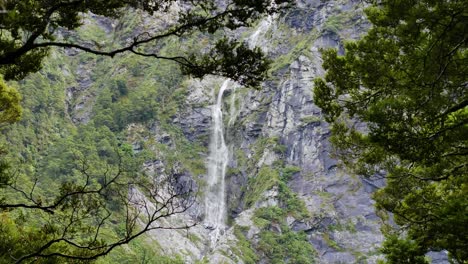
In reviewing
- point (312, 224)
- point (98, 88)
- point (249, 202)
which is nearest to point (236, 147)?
point (249, 202)

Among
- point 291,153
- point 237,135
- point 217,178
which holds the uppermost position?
point 237,135

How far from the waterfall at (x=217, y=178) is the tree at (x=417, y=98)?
128 ft

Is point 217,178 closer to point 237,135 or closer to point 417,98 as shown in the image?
point 237,135

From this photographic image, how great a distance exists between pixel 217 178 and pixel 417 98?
5043 centimetres

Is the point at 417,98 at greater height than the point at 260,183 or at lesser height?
lesser

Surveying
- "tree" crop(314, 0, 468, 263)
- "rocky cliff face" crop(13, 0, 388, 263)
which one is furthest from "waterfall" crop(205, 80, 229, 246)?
"tree" crop(314, 0, 468, 263)

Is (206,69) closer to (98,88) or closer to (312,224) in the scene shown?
Result: (312,224)

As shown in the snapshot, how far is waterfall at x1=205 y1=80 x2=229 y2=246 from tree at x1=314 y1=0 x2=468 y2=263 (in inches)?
1541

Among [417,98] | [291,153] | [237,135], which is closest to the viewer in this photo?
[417,98]

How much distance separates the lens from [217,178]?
5747 centimetres

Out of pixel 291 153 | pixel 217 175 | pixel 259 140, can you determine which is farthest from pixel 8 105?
pixel 259 140

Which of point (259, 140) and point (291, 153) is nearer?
point (291, 153)

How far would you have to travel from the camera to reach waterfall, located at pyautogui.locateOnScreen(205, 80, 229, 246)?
51281mm

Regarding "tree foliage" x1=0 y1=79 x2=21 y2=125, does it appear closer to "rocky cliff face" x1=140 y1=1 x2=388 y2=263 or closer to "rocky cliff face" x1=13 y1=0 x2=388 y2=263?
"rocky cliff face" x1=13 y1=0 x2=388 y2=263
